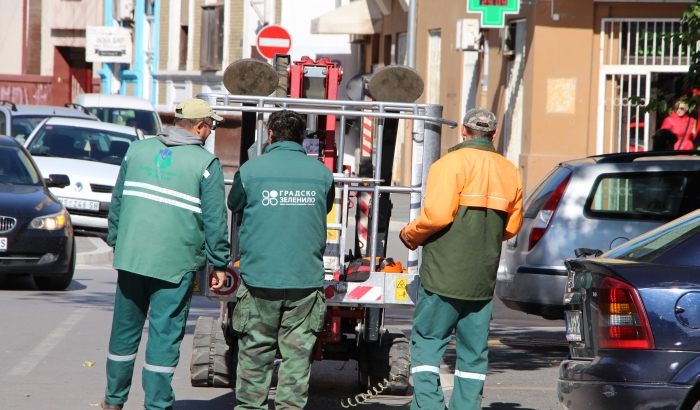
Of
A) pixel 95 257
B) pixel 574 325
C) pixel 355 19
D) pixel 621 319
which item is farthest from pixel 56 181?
pixel 355 19

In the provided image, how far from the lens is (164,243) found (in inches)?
227

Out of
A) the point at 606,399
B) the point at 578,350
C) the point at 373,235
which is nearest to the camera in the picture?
the point at 606,399

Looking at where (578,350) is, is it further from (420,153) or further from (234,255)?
(234,255)

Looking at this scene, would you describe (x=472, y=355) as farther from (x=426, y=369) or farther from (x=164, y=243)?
(x=164, y=243)

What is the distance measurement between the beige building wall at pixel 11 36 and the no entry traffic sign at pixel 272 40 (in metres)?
32.1

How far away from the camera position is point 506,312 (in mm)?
11648

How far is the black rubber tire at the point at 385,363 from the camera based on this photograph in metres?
6.92

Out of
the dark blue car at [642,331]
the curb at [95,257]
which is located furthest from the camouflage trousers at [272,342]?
the curb at [95,257]

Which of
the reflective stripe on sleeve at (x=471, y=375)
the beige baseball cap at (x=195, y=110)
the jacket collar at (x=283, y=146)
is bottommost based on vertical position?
the reflective stripe on sleeve at (x=471, y=375)

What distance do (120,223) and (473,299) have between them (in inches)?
75.4

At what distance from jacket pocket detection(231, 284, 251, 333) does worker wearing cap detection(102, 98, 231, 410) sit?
0.50ft

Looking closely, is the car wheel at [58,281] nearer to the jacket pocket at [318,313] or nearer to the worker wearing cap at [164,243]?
the worker wearing cap at [164,243]

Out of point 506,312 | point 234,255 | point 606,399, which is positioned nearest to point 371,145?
point 234,255

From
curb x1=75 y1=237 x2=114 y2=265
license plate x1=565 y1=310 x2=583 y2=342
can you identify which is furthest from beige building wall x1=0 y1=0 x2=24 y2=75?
license plate x1=565 y1=310 x2=583 y2=342
